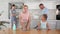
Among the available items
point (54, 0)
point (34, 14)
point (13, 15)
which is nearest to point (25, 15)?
point (13, 15)

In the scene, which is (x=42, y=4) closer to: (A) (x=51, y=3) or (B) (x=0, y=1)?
(A) (x=51, y=3)

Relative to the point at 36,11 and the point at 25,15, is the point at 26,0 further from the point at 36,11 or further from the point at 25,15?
the point at 25,15

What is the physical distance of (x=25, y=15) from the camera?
3.56 m

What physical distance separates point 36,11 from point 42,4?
259 millimetres

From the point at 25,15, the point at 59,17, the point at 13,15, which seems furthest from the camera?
the point at 59,17

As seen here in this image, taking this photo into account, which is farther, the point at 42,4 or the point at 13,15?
the point at 42,4

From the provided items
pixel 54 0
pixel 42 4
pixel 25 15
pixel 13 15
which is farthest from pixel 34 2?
pixel 25 15

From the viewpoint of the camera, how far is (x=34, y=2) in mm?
4719

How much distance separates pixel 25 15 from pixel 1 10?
1458 mm

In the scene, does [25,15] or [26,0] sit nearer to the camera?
[25,15]

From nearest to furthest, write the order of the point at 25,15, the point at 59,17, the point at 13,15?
the point at 25,15
the point at 13,15
the point at 59,17

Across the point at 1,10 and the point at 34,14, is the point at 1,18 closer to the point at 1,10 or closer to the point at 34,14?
the point at 1,10

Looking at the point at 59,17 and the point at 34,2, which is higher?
the point at 34,2

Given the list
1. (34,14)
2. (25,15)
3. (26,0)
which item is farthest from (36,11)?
(25,15)
